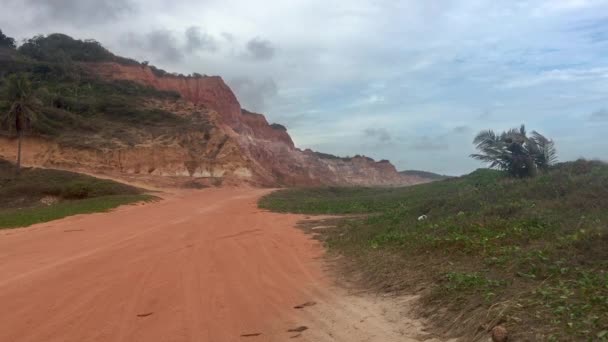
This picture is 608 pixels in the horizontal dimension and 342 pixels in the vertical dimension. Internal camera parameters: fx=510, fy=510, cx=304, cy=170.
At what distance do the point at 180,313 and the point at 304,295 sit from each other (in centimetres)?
183

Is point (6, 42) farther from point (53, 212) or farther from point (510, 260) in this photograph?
point (510, 260)

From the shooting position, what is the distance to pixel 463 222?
9.91 meters

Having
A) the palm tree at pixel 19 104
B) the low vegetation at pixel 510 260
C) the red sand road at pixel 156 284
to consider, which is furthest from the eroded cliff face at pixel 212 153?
the low vegetation at pixel 510 260

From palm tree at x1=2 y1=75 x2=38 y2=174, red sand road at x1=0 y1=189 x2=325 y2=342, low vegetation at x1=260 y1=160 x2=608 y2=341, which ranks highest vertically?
palm tree at x1=2 y1=75 x2=38 y2=174

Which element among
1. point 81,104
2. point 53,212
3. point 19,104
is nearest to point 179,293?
point 53,212

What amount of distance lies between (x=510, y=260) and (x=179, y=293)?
15.4 ft

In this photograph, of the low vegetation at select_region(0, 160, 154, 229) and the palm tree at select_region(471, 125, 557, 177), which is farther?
the low vegetation at select_region(0, 160, 154, 229)

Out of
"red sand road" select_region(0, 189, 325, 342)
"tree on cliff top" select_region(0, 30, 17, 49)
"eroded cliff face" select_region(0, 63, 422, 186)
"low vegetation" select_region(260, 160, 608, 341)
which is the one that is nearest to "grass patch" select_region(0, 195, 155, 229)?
"red sand road" select_region(0, 189, 325, 342)

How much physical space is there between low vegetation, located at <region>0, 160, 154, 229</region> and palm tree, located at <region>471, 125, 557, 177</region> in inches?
682

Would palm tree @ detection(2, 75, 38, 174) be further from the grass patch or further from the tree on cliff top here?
the tree on cliff top

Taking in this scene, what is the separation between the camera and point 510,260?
6617 millimetres

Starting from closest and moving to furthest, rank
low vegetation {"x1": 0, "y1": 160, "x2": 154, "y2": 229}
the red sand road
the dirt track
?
the dirt track → the red sand road → low vegetation {"x1": 0, "y1": 160, "x2": 154, "y2": 229}

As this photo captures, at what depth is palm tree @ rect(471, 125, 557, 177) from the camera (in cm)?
1623

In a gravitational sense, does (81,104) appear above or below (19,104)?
above
